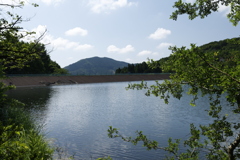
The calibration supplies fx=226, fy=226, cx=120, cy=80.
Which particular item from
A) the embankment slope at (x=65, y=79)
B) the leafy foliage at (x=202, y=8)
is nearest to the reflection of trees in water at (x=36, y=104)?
the leafy foliage at (x=202, y=8)

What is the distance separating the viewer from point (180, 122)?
26.6 meters

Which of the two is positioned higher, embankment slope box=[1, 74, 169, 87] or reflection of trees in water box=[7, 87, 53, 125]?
embankment slope box=[1, 74, 169, 87]

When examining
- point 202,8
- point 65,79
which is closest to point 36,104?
point 202,8

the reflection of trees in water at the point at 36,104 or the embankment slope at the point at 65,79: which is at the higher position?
the embankment slope at the point at 65,79

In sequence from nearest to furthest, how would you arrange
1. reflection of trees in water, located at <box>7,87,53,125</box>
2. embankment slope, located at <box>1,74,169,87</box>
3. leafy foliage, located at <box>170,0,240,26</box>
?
leafy foliage, located at <box>170,0,240,26</box> < reflection of trees in water, located at <box>7,87,53,125</box> < embankment slope, located at <box>1,74,169,87</box>

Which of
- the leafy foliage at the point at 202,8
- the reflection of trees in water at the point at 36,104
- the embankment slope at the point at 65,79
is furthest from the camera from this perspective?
the embankment slope at the point at 65,79

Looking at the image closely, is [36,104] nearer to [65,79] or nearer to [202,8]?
[202,8]

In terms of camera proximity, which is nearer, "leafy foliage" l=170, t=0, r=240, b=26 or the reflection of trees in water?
"leafy foliage" l=170, t=0, r=240, b=26

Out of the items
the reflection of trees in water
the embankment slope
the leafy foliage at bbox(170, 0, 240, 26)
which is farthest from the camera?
the embankment slope

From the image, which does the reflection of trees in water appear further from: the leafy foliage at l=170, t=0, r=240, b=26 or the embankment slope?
the embankment slope

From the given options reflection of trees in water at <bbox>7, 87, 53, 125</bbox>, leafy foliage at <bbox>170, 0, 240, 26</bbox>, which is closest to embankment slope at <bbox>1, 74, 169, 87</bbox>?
reflection of trees in water at <bbox>7, 87, 53, 125</bbox>

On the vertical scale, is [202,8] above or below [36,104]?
above

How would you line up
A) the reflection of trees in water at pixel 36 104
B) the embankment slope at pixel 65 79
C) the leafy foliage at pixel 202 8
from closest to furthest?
1. the leafy foliage at pixel 202 8
2. the reflection of trees in water at pixel 36 104
3. the embankment slope at pixel 65 79

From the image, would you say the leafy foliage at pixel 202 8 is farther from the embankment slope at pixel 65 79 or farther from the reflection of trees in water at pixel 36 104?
the embankment slope at pixel 65 79
